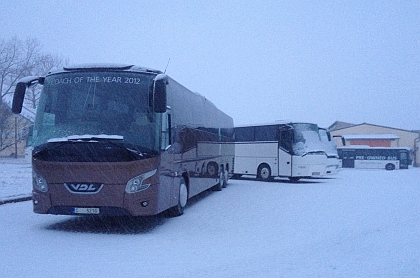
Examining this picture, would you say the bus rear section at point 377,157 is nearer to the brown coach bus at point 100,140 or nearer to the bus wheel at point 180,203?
the bus wheel at point 180,203

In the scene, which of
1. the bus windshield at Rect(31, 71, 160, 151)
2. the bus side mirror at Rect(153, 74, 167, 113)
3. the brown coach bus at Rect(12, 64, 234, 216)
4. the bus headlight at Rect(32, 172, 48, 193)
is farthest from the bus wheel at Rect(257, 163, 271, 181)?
the bus headlight at Rect(32, 172, 48, 193)

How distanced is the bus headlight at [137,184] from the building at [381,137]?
53.0 m

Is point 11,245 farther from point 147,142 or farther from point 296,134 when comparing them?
point 296,134

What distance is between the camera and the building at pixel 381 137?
60.6 meters

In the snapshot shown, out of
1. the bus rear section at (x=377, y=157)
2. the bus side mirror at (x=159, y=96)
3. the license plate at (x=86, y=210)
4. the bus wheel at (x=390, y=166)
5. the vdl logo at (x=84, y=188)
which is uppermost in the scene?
the bus side mirror at (x=159, y=96)

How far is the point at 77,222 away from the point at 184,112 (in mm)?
3684

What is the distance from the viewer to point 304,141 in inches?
874

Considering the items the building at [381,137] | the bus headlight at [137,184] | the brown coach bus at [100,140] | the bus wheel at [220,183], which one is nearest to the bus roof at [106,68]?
the brown coach bus at [100,140]

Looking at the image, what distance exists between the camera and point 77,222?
1009 centimetres

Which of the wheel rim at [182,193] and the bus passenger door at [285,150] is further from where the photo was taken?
the bus passenger door at [285,150]

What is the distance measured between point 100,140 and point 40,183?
1.55m

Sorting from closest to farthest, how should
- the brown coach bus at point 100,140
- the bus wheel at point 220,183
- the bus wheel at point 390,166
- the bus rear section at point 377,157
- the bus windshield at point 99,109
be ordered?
1. the brown coach bus at point 100,140
2. the bus windshield at point 99,109
3. the bus wheel at point 220,183
4. the bus wheel at point 390,166
5. the bus rear section at point 377,157

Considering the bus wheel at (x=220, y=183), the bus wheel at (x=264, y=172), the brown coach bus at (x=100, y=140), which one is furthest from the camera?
the bus wheel at (x=264, y=172)

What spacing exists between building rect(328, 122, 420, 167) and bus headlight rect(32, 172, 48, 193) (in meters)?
53.6
